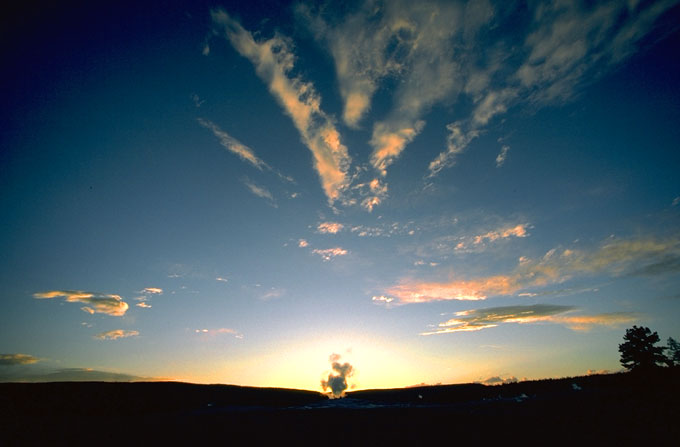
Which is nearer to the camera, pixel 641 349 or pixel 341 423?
pixel 341 423

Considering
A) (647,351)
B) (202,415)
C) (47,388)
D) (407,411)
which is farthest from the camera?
(647,351)

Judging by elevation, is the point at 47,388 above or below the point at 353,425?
above

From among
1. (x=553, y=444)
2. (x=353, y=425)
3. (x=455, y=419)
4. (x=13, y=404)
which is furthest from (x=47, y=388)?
(x=553, y=444)

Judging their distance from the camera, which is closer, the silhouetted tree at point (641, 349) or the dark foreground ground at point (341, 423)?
the dark foreground ground at point (341, 423)

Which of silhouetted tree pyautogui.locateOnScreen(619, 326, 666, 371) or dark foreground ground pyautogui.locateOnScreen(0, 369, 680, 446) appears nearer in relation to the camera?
dark foreground ground pyautogui.locateOnScreen(0, 369, 680, 446)

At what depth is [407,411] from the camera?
2212cm

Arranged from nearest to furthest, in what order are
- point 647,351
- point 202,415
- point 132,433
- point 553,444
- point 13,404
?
point 553,444, point 132,433, point 202,415, point 13,404, point 647,351

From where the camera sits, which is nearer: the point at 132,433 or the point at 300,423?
the point at 132,433

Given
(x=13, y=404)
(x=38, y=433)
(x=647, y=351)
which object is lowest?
(x=38, y=433)

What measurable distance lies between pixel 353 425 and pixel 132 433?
1339cm

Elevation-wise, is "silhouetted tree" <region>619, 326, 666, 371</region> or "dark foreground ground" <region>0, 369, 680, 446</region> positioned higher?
"silhouetted tree" <region>619, 326, 666, 371</region>

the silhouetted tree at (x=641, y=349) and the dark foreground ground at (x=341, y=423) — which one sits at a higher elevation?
the silhouetted tree at (x=641, y=349)

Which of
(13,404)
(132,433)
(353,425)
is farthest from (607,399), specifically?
(13,404)

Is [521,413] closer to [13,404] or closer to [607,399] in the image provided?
[607,399]
